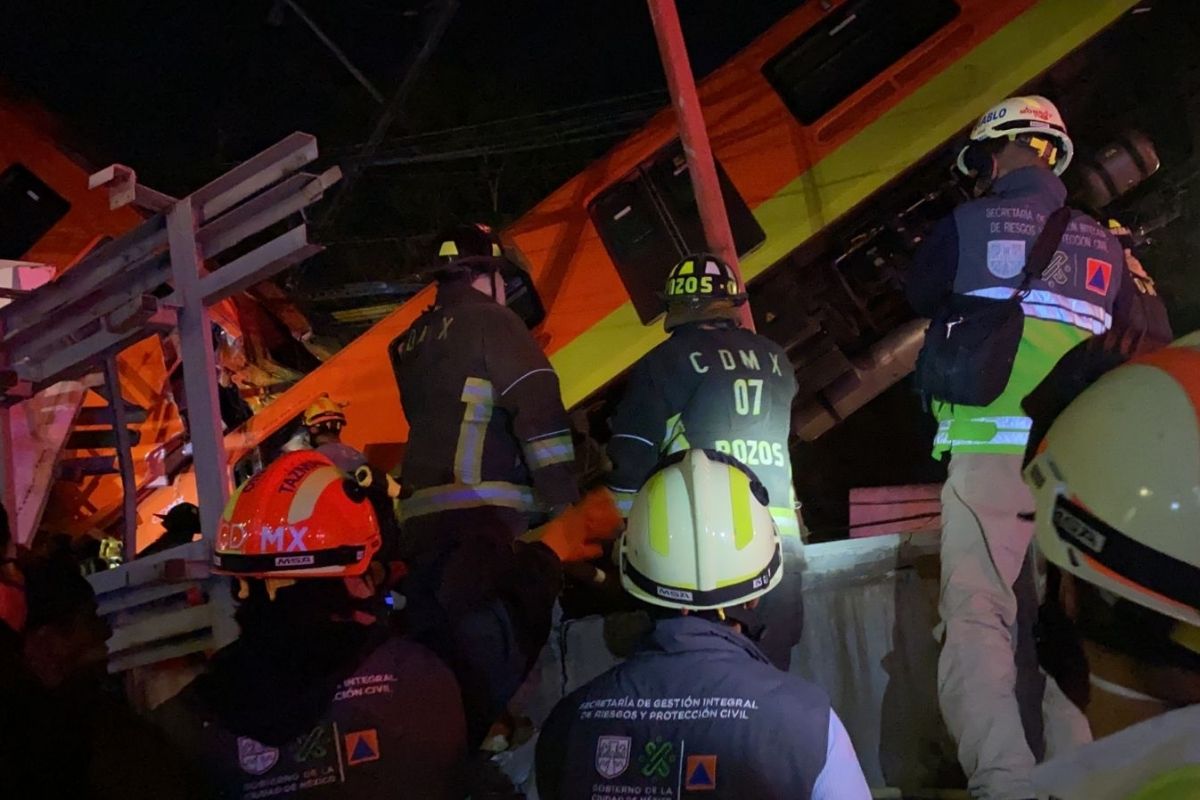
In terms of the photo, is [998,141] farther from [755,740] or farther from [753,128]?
[755,740]

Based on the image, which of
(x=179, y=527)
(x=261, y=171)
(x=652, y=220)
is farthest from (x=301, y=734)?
(x=179, y=527)

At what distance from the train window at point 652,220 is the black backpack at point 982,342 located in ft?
7.39

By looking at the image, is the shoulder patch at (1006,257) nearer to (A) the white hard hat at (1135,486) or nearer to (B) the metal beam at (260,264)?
(A) the white hard hat at (1135,486)

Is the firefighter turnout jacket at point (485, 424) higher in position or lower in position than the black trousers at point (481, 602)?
higher

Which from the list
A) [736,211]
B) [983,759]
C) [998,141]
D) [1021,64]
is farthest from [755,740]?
[1021,64]

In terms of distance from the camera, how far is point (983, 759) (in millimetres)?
2686

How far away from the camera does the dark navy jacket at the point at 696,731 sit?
187 centimetres

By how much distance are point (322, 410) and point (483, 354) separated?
2431mm

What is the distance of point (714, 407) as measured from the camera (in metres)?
3.47

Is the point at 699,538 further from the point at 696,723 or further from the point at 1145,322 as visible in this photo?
the point at 1145,322

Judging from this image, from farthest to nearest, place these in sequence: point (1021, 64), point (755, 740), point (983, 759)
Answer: point (1021, 64) → point (983, 759) → point (755, 740)

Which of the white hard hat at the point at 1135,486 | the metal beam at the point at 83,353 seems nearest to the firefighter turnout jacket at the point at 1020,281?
the white hard hat at the point at 1135,486

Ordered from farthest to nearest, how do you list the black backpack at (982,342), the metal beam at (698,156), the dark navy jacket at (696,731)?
the metal beam at (698,156), the black backpack at (982,342), the dark navy jacket at (696,731)

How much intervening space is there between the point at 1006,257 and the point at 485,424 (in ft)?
6.20
